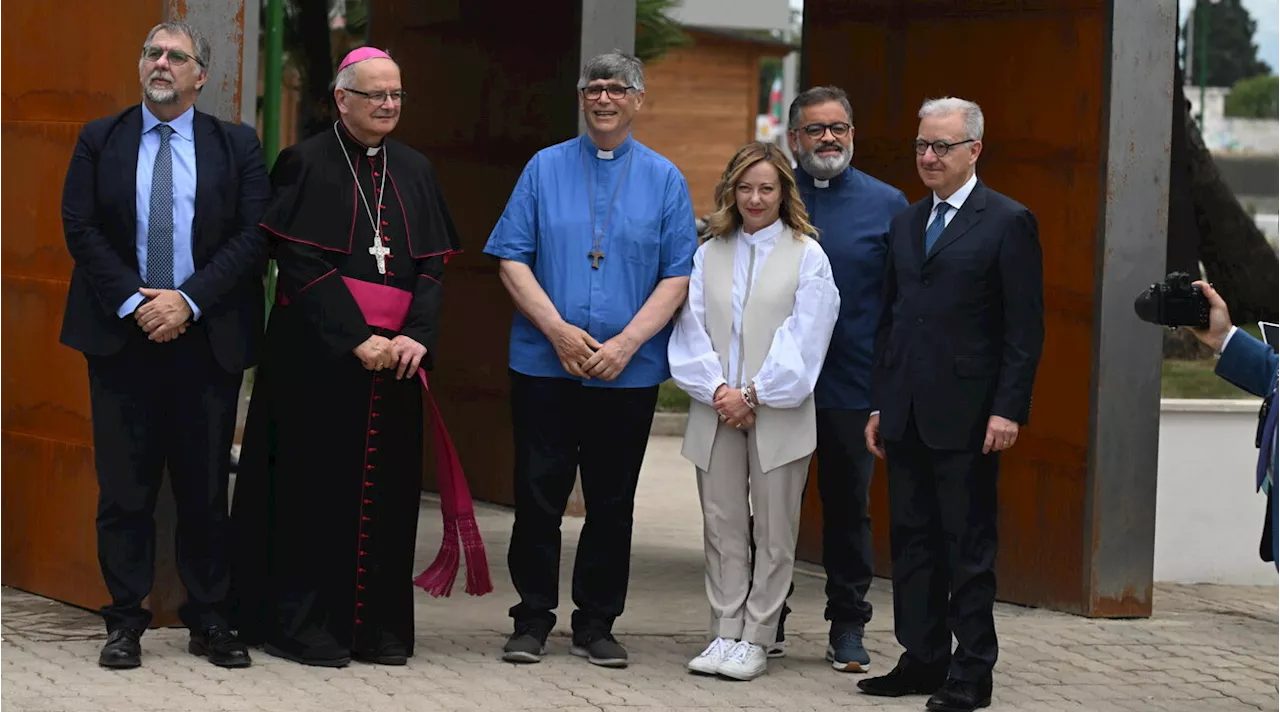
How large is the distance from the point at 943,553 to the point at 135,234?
110 inches

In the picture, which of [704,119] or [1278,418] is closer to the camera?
[1278,418]

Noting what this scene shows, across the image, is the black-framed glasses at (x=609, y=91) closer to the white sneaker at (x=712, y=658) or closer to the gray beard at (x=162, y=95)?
the gray beard at (x=162, y=95)

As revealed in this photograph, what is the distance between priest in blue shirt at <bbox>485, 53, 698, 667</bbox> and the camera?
6.79 meters

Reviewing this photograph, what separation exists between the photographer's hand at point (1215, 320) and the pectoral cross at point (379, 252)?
8.74ft

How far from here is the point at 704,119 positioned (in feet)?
120

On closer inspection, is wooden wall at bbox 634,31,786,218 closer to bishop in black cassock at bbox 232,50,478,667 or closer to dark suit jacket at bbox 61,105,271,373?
bishop in black cassock at bbox 232,50,478,667

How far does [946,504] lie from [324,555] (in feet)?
6.78

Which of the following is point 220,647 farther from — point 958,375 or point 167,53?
point 958,375

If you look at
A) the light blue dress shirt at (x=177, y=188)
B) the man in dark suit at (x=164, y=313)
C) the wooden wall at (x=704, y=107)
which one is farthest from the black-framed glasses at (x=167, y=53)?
the wooden wall at (x=704, y=107)

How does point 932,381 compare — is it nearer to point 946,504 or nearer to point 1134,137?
point 946,504

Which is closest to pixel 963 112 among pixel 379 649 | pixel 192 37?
pixel 192 37

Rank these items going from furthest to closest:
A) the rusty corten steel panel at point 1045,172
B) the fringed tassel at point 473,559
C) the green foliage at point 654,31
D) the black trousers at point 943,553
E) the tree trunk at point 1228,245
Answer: the green foliage at point 654,31
the tree trunk at point 1228,245
the rusty corten steel panel at point 1045,172
the fringed tassel at point 473,559
the black trousers at point 943,553

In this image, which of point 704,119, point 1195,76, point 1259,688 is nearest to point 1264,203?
point 704,119

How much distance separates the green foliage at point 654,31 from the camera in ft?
64.1
